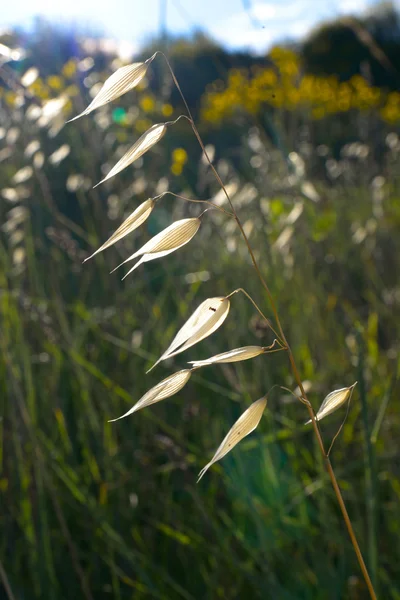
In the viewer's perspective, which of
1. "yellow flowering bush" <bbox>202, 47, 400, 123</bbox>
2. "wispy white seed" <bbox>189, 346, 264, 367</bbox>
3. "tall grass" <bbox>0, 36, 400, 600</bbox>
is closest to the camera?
"wispy white seed" <bbox>189, 346, 264, 367</bbox>

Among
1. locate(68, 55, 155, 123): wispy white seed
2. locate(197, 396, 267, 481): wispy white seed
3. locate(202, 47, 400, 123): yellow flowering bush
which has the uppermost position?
locate(68, 55, 155, 123): wispy white seed

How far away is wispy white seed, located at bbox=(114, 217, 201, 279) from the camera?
18.9 inches

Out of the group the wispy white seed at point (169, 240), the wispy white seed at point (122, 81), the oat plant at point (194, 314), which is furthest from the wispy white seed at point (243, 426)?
the wispy white seed at point (122, 81)

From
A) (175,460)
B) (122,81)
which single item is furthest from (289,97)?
(122,81)

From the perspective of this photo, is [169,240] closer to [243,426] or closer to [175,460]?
[243,426]

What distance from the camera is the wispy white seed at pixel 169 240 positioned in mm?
479

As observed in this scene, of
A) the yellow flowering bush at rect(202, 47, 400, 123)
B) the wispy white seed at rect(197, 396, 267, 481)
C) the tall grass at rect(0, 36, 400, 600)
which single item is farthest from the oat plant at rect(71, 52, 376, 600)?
the yellow flowering bush at rect(202, 47, 400, 123)

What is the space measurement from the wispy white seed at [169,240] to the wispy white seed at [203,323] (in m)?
0.05

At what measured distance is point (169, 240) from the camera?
0.50 metres

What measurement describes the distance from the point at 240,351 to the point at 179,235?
0.09m

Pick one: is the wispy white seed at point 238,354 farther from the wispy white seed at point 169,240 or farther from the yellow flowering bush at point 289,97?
the yellow flowering bush at point 289,97

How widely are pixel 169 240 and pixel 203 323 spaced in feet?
0.22

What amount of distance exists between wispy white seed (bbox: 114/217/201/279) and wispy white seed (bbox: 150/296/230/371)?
48 mm

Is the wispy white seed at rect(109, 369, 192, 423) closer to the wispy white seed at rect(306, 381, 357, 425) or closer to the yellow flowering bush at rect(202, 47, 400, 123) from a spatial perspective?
the wispy white seed at rect(306, 381, 357, 425)
